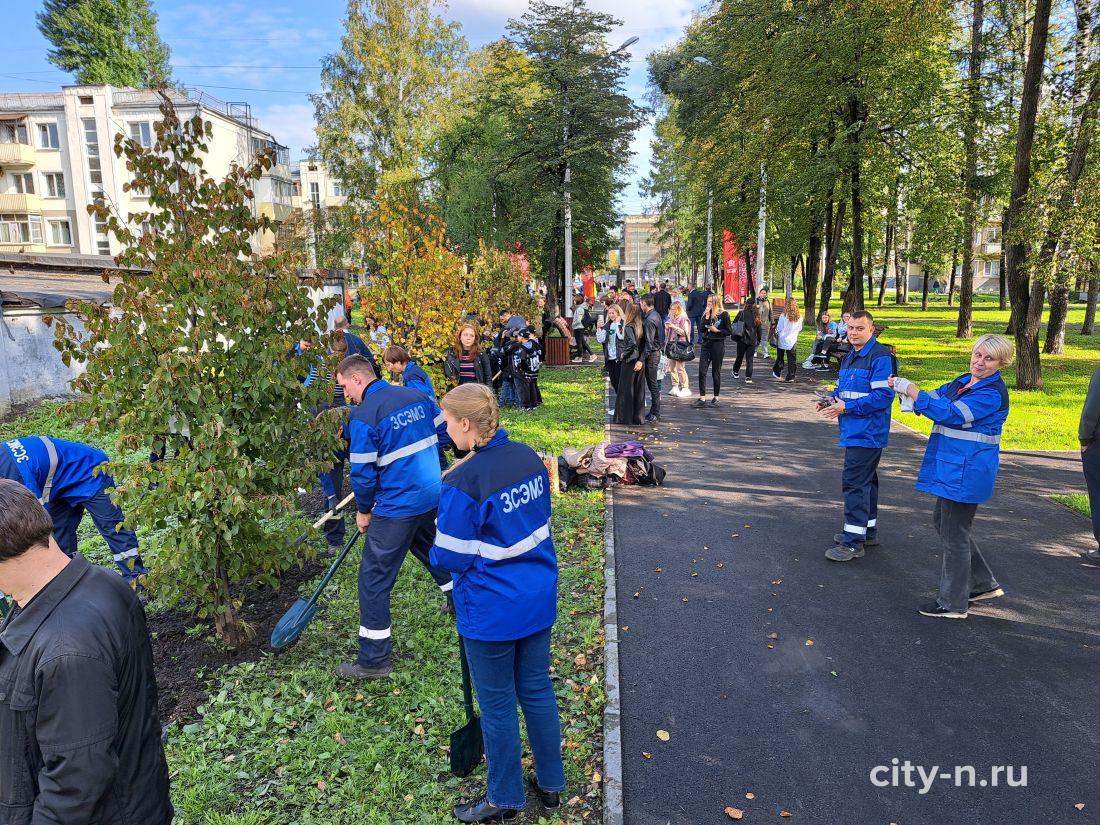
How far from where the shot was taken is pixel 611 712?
4.41 meters

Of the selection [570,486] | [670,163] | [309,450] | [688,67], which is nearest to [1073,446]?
[570,486]

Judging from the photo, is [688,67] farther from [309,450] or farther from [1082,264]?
[309,450]

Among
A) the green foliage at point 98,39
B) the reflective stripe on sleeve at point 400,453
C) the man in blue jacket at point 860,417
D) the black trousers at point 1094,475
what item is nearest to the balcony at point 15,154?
the green foliage at point 98,39

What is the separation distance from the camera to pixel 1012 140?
69.6 feet

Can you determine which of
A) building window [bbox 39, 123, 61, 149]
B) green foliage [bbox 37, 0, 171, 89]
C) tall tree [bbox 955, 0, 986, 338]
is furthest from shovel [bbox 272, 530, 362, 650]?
green foliage [bbox 37, 0, 171, 89]

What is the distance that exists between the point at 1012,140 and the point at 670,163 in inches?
1228

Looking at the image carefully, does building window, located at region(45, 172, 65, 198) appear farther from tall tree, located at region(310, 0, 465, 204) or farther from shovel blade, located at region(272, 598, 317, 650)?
shovel blade, located at region(272, 598, 317, 650)

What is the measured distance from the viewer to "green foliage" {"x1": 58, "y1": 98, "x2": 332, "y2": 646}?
4.52 meters

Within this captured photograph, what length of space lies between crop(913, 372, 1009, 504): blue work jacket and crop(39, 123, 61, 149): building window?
52524 millimetres

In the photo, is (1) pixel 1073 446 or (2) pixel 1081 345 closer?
(1) pixel 1073 446

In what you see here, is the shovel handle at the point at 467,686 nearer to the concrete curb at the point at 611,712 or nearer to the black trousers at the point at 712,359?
the concrete curb at the point at 611,712

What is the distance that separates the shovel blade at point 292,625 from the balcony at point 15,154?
49.3 meters

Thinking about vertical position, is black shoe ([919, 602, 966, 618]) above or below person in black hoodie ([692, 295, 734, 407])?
below

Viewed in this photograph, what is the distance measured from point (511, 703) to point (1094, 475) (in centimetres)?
591
